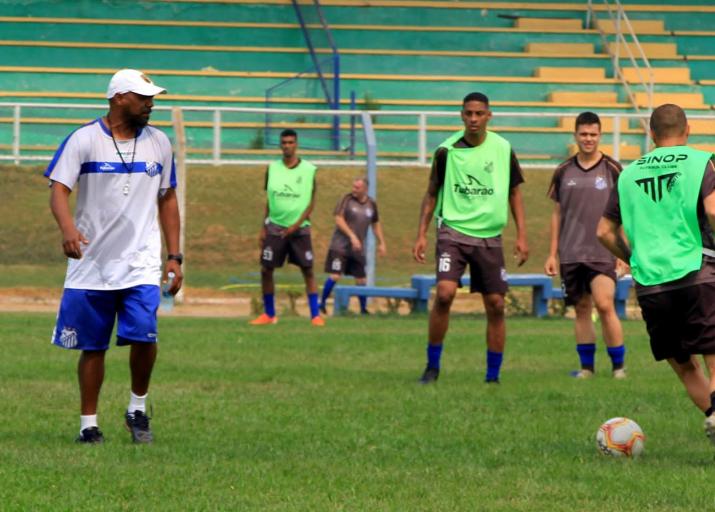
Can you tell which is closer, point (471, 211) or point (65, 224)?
point (65, 224)

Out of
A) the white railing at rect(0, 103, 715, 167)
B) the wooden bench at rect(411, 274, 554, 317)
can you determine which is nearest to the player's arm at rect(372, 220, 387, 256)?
the white railing at rect(0, 103, 715, 167)

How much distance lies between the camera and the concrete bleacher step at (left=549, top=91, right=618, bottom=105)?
96.2 ft

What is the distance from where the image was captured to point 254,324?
58.9ft

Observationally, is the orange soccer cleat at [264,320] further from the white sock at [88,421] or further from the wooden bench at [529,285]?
the white sock at [88,421]

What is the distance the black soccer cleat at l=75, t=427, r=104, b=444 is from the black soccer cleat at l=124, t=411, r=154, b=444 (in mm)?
181

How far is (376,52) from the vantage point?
99.0 feet

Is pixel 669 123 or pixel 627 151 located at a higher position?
pixel 627 151

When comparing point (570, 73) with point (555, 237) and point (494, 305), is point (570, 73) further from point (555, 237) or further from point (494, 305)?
point (494, 305)

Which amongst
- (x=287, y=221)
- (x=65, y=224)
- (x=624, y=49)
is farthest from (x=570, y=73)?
(x=65, y=224)

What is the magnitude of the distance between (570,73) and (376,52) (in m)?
3.89

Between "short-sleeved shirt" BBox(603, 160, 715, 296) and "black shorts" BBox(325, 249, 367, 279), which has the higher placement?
"short-sleeved shirt" BBox(603, 160, 715, 296)

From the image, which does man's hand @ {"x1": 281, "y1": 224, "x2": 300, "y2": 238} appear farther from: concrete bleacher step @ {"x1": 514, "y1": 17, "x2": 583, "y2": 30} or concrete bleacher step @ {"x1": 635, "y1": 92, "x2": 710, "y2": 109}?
concrete bleacher step @ {"x1": 514, "y1": 17, "x2": 583, "y2": 30}

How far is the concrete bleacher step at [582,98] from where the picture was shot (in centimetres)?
2931

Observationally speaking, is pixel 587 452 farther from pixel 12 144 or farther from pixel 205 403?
pixel 12 144
